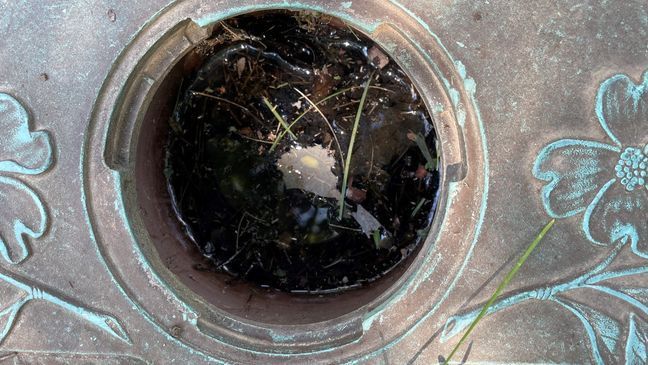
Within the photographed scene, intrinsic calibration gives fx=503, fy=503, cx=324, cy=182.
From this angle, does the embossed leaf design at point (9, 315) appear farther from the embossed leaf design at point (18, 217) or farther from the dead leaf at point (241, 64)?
the dead leaf at point (241, 64)

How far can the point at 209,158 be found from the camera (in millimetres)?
2293

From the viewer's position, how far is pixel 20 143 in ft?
6.09

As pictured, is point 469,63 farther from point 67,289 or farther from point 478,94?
point 67,289

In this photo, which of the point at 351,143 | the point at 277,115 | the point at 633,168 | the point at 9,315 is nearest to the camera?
the point at 633,168

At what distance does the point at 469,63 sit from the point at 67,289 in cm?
168

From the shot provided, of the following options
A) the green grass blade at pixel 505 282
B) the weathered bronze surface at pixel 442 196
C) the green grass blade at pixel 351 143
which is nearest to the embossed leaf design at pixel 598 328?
the weathered bronze surface at pixel 442 196

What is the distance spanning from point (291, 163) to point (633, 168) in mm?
1332

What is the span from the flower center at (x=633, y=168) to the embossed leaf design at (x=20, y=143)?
6.59 ft

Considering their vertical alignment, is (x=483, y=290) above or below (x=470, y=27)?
below

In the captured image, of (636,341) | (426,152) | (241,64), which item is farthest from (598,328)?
(241,64)

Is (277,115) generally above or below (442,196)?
above

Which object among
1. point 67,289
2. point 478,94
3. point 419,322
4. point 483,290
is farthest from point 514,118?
point 67,289

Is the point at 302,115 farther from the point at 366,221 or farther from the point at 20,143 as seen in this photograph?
the point at 20,143

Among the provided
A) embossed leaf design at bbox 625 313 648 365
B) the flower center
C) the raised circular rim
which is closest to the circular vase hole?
the raised circular rim
